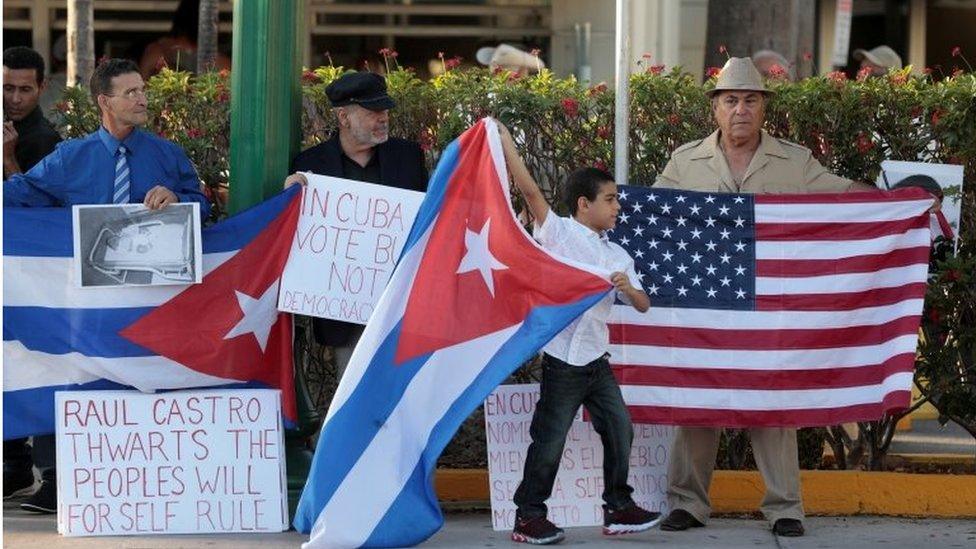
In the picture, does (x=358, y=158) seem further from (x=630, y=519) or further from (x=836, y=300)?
(x=836, y=300)

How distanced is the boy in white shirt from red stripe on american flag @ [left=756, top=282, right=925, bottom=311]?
725mm

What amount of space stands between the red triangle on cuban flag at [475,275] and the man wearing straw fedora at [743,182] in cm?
112

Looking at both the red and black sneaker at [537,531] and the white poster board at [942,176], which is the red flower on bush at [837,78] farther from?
the red and black sneaker at [537,531]

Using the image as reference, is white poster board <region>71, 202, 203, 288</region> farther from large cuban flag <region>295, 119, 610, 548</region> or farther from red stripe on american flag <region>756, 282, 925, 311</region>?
red stripe on american flag <region>756, 282, 925, 311</region>

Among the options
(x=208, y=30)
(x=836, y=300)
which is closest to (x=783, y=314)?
(x=836, y=300)

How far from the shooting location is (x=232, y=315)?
8164 mm

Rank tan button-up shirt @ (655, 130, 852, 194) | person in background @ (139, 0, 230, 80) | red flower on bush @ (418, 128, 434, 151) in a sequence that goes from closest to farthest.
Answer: tan button-up shirt @ (655, 130, 852, 194) < red flower on bush @ (418, 128, 434, 151) < person in background @ (139, 0, 230, 80)

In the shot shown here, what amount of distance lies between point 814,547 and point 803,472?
2.92ft

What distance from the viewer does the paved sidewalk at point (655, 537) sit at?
7902mm

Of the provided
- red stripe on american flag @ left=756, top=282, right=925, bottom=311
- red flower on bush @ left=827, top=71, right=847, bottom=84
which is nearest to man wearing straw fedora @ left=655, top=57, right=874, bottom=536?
red stripe on american flag @ left=756, top=282, right=925, bottom=311

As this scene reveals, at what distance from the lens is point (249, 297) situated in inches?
321

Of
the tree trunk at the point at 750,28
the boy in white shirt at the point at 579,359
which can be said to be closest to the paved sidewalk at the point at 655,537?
the boy in white shirt at the point at 579,359

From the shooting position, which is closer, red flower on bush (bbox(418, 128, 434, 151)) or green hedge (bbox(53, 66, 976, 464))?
green hedge (bbox(53, 66, 976, 464))

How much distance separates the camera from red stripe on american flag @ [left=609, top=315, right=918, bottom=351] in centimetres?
827
